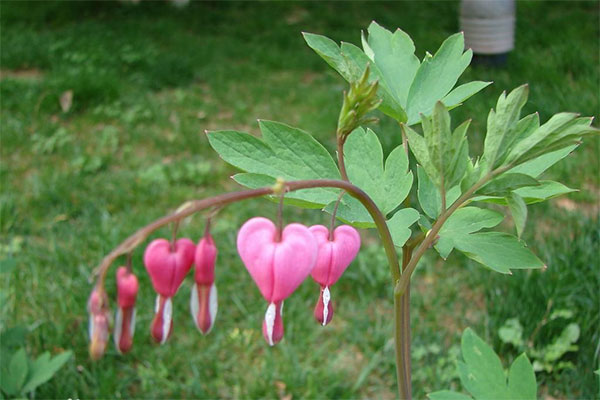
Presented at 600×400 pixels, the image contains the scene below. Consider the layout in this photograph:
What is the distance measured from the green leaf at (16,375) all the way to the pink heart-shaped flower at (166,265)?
120 cm

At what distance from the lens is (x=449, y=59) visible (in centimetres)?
89

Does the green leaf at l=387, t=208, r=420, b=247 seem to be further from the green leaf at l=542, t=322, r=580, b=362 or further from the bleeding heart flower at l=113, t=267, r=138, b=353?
the green leaf at l=542, t=322, r=580, b=362

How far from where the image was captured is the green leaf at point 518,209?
66 centimetres

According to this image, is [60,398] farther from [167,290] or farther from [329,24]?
[329,24]

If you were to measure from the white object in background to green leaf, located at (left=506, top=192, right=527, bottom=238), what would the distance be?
3.31 m

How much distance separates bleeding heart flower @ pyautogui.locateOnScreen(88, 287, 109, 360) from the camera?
1.77 feet

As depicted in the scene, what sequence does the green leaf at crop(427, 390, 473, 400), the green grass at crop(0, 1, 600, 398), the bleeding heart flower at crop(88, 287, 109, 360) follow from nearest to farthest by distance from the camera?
the bleeding heart flower at crop(88, 287, 109, 360)
the green leaf at crop(427, 390, 473, 400)
the green grass at crop(0, 1, 600, 398)

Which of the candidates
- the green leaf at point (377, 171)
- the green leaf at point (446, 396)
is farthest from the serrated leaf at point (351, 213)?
the green leaf at point (446, 396)

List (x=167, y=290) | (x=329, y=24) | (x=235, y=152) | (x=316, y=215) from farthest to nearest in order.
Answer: (x=329, y=24), (x=316, y=215), (x=235, y=152), (x=167, y=290)

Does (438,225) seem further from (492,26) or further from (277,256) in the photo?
(492,26)

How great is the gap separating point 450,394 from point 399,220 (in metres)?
0.34

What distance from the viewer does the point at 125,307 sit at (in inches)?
22.6

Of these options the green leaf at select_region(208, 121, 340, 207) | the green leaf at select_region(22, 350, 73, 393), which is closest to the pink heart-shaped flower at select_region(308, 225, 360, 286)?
the green leaf at select_region(208, 121, 340, 207)

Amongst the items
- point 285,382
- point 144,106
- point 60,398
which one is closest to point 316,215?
point 285,382
